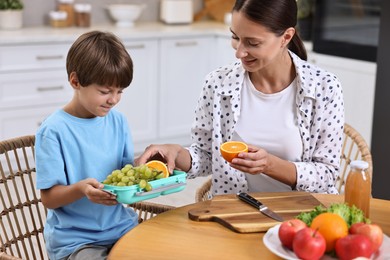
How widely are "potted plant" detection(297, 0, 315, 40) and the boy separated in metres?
2.87

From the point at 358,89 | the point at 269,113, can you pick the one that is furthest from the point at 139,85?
the point at 269,113

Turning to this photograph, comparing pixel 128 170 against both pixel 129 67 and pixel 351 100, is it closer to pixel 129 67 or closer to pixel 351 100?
pixel 129 67

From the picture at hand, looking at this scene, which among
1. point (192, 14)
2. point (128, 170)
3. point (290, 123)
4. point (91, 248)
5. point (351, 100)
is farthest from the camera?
point (192, 14)

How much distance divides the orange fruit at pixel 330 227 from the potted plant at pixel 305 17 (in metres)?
3.30

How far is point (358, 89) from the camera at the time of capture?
4293 mm

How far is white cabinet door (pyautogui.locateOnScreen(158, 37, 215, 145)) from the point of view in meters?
5.08

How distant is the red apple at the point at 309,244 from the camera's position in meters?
1.55

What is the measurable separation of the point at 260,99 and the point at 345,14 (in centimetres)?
234

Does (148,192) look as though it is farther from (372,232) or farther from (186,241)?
(372,232)

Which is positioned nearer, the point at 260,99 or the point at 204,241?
the point at 204,241

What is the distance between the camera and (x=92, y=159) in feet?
6.88

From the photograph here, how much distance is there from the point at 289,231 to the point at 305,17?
336cm

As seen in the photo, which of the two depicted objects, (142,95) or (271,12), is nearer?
(271,12)

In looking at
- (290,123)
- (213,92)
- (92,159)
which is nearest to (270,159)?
(290,123)
